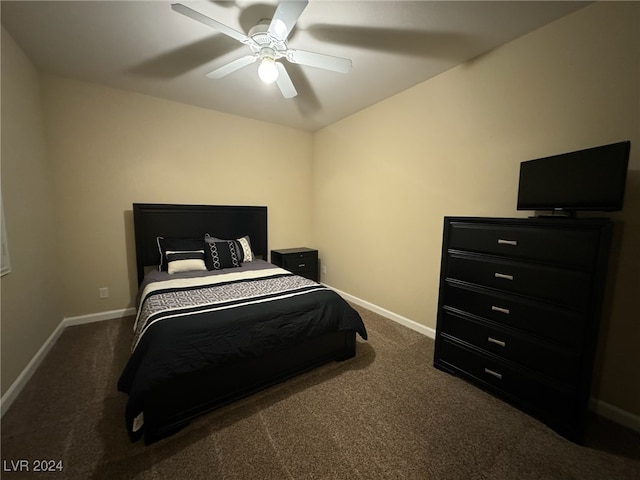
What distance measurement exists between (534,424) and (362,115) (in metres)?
3.27

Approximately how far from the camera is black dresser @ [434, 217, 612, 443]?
4.52 feet

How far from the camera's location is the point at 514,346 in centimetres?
165

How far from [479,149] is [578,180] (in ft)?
2.81

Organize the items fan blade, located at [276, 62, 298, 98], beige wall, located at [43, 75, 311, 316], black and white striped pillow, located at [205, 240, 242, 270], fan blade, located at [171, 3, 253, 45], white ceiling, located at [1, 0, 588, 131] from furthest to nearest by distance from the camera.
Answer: black and white striped pillow, located at [205, 240, 242, 270] → beige wall, located at [43, 75, 311, 316] → fan blade, located at [276, 62, 298, 98] → white ceiling, located at [1, 0, 588, 131] → fan blade, located at [171, 3, 253, 45]

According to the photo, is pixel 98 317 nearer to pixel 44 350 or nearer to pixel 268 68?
pixel 44 350

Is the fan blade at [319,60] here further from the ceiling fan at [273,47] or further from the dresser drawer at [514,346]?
the dresser drawer at [514,346]

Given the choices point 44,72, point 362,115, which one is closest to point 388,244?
point 362,115

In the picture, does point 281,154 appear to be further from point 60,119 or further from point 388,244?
point 60,119

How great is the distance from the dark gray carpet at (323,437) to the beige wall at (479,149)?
0.65 meters


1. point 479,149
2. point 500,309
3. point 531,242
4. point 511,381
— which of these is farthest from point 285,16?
point 511,381

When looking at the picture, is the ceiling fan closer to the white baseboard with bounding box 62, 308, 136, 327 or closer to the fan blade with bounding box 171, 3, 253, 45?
the fan blade with bounding box 171, 3, 253, 45

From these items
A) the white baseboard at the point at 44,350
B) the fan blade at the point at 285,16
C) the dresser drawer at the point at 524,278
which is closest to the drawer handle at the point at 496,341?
the dresser drawer at the point at 524,278

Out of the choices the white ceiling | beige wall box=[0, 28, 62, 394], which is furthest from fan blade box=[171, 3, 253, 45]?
beige wall box=[0, 28, 62, 394]

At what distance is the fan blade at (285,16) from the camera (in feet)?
4.20
